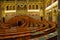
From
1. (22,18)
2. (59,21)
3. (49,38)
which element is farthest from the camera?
(22,18)

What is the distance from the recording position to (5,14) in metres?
19.2

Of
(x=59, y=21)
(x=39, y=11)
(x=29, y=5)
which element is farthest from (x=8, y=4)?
(x=59, y=21)

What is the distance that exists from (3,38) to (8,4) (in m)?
17.5

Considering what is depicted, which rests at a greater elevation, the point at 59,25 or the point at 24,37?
the point at 59,25

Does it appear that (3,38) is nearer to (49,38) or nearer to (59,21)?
(49,38)

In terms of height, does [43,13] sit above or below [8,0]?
below

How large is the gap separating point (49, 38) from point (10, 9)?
1776 cm

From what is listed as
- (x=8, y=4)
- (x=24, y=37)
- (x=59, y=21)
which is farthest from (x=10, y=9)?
(x=59, y=21)

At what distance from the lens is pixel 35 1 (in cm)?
1923

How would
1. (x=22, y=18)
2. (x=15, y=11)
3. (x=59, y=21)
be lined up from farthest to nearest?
(x=15, y=11)
(x=22, y=18)
(x=59, y=21)

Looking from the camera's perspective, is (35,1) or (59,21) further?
(35,1)

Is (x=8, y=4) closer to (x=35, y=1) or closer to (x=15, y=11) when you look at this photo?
(x=15, y=11)

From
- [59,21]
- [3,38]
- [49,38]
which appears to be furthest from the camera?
[3,38]

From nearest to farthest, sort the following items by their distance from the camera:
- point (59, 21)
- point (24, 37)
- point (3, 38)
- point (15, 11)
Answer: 1. point (59, 21)
2. point (3, 38)
3. point (24, 37)
4. point (15, 11)
